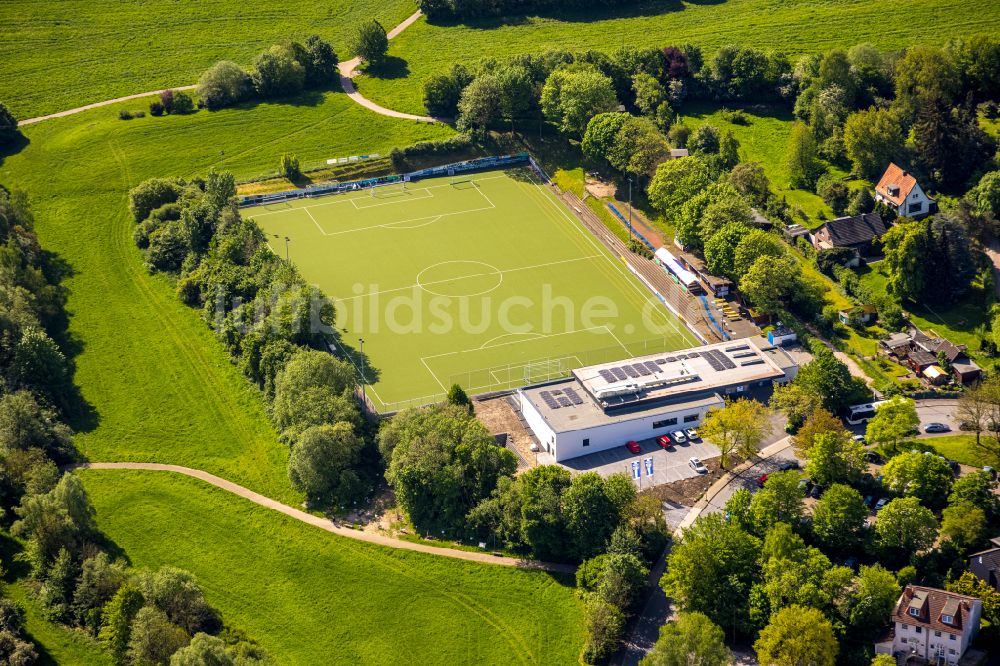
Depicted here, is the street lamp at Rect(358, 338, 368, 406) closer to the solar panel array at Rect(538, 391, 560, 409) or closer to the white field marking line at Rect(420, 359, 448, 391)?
the white field marking line at Rect(420, 359, 448, 391)

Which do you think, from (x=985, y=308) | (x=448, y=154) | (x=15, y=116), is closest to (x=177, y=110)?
Answer: (x=15, y=116)

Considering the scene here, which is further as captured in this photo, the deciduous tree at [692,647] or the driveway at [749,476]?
the driveway at [749,476]

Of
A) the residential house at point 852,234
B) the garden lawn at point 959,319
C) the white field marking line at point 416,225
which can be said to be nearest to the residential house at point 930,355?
the garden lawn at point 959,319

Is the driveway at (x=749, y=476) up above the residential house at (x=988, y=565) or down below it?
below

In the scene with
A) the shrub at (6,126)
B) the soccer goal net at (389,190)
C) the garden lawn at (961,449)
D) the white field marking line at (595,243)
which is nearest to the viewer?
the garden lawn at (961,449)

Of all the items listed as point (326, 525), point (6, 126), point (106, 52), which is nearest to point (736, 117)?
point (326, 525)

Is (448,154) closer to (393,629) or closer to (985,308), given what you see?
(985,308)

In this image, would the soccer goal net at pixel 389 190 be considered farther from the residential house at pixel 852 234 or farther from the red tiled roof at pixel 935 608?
the red tiled roof at pixel 935 608

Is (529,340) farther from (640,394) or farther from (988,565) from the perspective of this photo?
(988,565)
